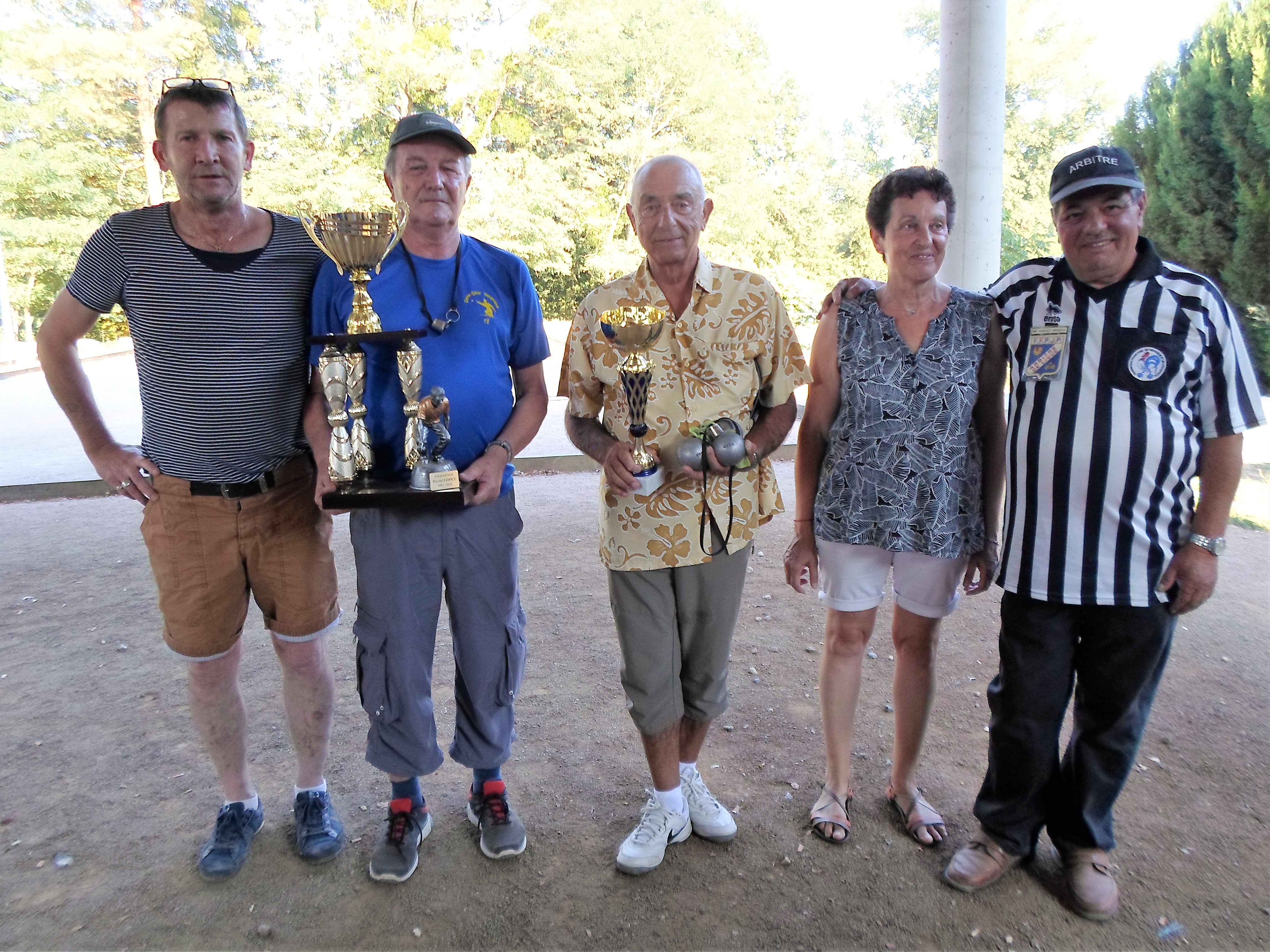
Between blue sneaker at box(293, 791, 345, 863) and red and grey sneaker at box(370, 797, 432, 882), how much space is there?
128 millimetres

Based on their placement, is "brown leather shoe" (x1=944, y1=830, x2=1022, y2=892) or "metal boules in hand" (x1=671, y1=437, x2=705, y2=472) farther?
"brown leather shoe" (x1=944, y1=830, x2=1022, y2=892)

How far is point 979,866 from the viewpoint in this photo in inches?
93.4

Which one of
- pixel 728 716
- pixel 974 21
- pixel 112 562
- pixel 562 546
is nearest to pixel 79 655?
pixel 112 562

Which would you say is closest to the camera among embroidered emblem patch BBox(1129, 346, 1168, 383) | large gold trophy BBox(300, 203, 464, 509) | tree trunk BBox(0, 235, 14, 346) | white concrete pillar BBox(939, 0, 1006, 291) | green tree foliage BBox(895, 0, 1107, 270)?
embroidered emblem patch BBox(1129, 346, 1168, 383)

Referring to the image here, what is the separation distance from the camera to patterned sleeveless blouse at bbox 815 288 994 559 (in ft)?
7.55

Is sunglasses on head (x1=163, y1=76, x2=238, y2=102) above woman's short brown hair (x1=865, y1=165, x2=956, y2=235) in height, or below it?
above

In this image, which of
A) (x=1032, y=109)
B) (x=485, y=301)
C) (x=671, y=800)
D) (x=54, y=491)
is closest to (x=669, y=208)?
(x=485, y=301)

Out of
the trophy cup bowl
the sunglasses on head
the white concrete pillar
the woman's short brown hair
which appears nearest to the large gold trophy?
the trophy cup bowl

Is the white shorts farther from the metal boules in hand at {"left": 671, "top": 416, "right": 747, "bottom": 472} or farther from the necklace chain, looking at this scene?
the necklace chain

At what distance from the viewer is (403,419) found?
2.37m

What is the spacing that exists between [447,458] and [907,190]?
1.46m

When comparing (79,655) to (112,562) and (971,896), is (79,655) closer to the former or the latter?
(112,562)

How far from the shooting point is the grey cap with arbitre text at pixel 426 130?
2252mm

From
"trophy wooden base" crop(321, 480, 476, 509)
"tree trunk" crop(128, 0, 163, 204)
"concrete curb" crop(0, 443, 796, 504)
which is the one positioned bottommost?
"concrete curb" crop(0, 443, 796, 504)
